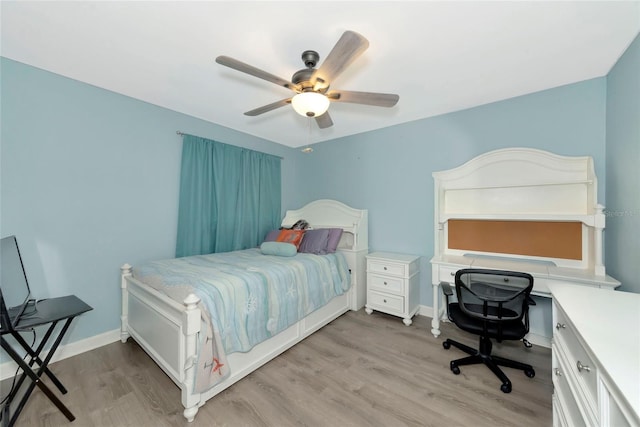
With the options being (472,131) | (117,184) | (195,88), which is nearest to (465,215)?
(472,131)

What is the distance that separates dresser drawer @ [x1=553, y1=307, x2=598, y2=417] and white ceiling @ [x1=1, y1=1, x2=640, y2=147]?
5.90 feet

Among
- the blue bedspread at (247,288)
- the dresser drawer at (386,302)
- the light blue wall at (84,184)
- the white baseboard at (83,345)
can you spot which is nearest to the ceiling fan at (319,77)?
the blue bedspread at (247,288)

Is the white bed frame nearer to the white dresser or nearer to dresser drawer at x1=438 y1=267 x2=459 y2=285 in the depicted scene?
dresser drawer at x1=438 y1=267 x2=459 y2=285

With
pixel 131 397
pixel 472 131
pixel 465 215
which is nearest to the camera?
pixel 131 397

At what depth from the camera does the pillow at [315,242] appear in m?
3.02

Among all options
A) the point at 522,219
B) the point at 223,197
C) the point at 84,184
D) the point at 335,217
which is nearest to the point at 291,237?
the point at 335,217

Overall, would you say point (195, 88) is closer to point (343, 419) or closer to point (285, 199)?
point (285, 199)

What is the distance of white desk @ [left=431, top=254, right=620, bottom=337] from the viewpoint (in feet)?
6.27

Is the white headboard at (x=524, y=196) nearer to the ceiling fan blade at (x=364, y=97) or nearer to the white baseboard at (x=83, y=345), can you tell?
the white baseboard at (x=83, y=345)

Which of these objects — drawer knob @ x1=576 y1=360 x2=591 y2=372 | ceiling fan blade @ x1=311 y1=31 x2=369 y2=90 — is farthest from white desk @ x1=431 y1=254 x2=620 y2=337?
ceiling fan blade @ x1=311 y1=31 x2=369 y2=90

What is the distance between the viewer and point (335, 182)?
12.7 ft

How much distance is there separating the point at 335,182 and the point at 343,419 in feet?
9.63

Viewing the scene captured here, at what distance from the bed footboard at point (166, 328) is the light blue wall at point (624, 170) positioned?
2942 mm

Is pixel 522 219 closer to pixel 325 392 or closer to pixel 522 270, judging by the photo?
pixel 522 270
